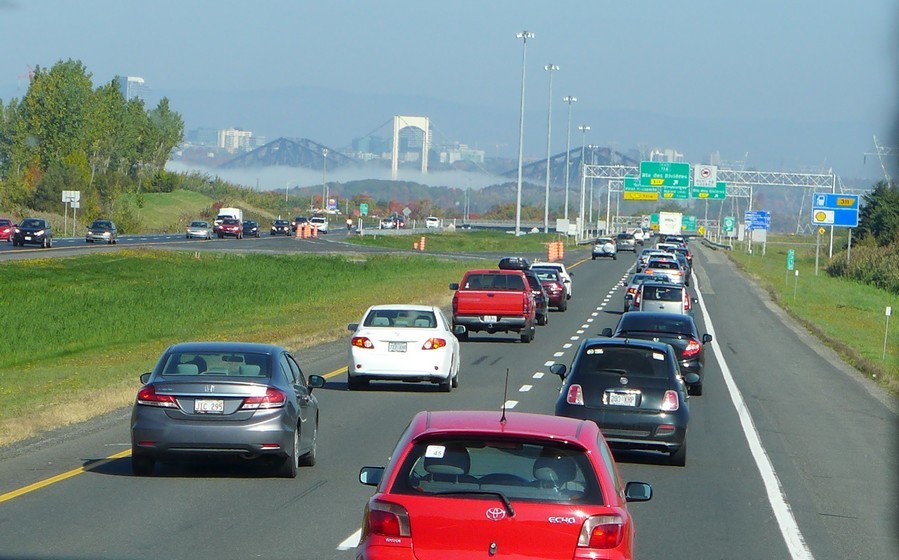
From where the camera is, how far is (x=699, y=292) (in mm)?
62250

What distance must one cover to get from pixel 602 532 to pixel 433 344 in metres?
16.3

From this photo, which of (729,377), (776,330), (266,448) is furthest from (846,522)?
(776,330)

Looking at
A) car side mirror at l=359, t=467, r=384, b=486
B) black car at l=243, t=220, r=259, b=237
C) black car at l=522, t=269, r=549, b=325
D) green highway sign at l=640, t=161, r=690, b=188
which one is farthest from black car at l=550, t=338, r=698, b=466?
black car at l=243, t=220, r=259, b=237

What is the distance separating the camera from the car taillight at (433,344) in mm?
22891

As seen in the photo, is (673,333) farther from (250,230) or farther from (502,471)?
(250,230)

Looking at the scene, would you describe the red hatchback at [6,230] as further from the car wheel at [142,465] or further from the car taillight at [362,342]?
the car wheel at [142,465]

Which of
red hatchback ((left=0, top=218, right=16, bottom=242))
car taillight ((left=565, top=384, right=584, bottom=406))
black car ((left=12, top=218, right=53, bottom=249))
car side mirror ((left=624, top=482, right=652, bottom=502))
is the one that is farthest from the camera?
red hatchback ((left=0, top=218, right=16, bottom=242))

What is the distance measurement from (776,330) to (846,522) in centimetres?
3157

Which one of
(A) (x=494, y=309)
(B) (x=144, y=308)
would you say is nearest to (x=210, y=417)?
(A) (x=494, y=309)

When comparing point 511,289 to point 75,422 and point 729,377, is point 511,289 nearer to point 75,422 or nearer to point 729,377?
point 729,377

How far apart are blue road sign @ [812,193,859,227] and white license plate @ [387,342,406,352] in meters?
54.2

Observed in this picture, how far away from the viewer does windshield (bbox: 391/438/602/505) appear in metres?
6.75

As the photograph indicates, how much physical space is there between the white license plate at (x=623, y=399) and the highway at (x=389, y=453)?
2.43 ft

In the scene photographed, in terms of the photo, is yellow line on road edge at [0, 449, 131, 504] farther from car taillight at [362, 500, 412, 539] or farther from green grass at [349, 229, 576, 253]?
green grass at [349, 229, 576, 253]
